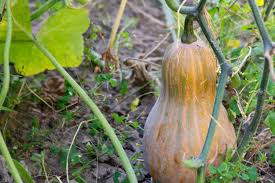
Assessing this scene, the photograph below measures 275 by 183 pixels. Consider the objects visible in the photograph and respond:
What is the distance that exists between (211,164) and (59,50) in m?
0.72

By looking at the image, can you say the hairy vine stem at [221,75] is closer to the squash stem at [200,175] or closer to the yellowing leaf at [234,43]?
the squash stem at [200,175]

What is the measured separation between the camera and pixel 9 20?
5.32 feet

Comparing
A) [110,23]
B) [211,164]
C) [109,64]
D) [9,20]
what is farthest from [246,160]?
[110,23]

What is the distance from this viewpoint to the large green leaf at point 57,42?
1872 mm

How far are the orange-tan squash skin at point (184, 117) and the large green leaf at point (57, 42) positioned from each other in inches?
17.2

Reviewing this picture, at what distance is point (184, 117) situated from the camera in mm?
1537

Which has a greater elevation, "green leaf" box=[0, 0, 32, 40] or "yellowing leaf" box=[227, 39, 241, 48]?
"green leaf" box=[0, 0, 32, 40]

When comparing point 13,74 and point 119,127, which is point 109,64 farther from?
point 13,74

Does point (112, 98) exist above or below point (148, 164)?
below

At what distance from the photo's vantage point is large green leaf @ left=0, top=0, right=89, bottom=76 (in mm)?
1872

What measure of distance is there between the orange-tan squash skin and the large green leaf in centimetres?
44

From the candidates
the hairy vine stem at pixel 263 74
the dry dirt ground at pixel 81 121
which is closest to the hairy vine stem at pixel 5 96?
the dry dirt ground at pixel 81 121

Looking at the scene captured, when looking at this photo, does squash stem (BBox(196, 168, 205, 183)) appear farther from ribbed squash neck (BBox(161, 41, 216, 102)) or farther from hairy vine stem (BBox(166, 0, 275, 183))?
ribbed squash neck (BBox(161, 41, 216, 102))

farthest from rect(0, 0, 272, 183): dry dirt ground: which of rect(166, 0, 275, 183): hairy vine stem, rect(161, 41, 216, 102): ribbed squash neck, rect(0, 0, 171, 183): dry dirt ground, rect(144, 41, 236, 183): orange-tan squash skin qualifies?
rect(166, 0, 275, 183): hairy vine stem
